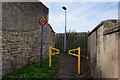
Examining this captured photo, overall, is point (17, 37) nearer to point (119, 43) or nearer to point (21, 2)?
point (21, 2)

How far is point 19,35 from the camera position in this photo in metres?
5.06

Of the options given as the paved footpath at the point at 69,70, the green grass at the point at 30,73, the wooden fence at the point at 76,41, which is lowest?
the paved footpath at the point at 69,70

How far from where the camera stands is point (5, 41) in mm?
4250

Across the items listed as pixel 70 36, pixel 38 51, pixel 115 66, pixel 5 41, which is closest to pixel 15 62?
Answer: pixel 5 41

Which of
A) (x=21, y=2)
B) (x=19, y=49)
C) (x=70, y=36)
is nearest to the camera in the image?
(x=19, y=49)

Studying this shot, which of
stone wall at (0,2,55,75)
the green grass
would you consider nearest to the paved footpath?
the green grass

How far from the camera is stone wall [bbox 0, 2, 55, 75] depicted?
14.0 ft

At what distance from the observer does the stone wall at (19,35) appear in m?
4.25

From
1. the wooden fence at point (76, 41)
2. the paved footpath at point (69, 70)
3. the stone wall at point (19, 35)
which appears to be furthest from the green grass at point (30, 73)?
the wooden fence at point (76, 41)

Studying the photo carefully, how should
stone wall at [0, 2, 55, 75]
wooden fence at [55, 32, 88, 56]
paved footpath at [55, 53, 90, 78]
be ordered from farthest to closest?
wooden fence at [55, 32, 88, 56], paved footpath at [55, 53, 90, 78], stone wall at [0, 2, 55, 75]

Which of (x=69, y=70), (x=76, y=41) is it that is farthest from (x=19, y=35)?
(x=76, y=41)

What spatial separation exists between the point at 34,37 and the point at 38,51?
94cm

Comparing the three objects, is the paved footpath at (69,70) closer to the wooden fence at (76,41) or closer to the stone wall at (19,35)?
the stone wall at (19,35)

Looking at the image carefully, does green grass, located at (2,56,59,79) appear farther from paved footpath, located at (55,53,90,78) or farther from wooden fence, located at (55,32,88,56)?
wooden fence, located at (55,32,88,56)
